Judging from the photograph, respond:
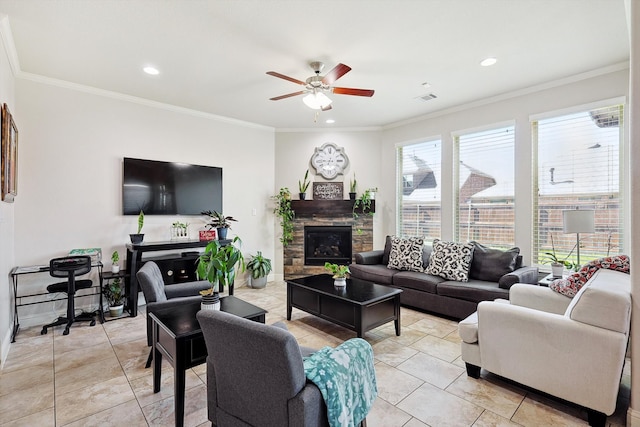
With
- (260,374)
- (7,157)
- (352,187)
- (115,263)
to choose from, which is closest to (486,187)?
(352,187)

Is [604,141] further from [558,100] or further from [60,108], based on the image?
[60,108]

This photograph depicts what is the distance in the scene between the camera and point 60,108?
3.80m

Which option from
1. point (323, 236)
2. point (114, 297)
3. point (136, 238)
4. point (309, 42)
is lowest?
point (114, 297)

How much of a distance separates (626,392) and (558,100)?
319 centimetres

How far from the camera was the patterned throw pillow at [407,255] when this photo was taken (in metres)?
4.48

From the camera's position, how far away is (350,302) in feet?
9.85

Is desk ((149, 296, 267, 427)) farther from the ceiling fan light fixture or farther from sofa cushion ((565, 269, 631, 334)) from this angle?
the ceiling fan light fixture

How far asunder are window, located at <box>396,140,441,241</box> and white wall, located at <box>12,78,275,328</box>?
10.3 feet

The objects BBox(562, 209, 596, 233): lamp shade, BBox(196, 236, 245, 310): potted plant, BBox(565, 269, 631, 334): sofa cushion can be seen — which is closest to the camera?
BBox(565, 269, 631, 334): sofa cushion

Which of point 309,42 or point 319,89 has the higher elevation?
point 309,42

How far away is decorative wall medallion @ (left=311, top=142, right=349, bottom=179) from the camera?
233 inches

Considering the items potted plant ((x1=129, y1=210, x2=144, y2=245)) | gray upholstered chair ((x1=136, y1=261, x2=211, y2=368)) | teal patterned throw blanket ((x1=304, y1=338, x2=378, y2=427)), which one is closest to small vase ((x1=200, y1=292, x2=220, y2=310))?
gray upholstered chair ((x1=136, y1=261, x2=211, y2=368))

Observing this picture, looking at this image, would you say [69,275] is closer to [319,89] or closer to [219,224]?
[219,224]

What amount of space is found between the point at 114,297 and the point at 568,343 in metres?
4.62
